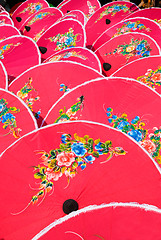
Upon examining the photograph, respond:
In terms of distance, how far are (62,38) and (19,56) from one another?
0.62 meters

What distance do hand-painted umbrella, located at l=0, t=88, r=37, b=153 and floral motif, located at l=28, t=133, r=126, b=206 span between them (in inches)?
20.2

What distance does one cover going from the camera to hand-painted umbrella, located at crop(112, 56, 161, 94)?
1.78 metres

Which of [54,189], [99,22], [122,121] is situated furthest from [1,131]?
[99,22]

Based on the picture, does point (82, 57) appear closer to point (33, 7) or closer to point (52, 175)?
point (52, 175)

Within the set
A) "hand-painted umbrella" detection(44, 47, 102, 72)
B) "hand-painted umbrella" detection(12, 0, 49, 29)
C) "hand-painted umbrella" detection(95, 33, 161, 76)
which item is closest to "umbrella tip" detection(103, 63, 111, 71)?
"hand-painted umbrella" detection(95, 33, 161, 76)

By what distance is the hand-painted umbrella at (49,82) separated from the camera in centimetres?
194

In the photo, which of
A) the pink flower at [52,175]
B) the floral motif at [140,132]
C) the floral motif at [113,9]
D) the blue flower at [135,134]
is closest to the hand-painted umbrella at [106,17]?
the floral motif at [113,9]

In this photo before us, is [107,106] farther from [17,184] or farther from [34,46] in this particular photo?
[34,46]

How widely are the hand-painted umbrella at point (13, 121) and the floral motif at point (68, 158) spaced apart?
1.68 ft

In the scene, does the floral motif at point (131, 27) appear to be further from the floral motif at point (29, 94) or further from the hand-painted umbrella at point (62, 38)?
the floral motif at point (29, 94)

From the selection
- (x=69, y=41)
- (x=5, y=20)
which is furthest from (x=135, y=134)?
(x=5, y=20)

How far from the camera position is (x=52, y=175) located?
1.18 metres

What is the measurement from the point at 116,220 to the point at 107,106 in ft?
2.81

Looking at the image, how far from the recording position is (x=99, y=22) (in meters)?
3.22
